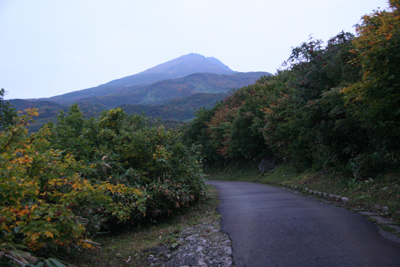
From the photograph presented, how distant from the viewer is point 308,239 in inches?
205

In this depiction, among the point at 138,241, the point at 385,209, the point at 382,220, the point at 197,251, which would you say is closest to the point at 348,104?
the point at 385,209

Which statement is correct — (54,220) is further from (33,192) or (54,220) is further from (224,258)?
(224,258)

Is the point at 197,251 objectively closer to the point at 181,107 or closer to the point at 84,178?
the point at 84,178

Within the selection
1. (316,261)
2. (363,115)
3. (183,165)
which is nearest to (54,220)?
(316,261)

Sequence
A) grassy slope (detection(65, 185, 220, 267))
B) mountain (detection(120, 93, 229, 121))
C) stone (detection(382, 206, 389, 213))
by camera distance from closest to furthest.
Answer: grassy slope (detection(65, 185, 220, 267))
stone (detection(382, 206, 389, 213))
mountain (detection(120, 93, 229, 121))

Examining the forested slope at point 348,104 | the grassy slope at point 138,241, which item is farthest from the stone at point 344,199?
the grassy slope at point 138,241

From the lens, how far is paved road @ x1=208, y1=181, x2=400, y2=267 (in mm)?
4281

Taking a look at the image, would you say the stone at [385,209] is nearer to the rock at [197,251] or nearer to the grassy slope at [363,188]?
the grassy slope at [363,188]

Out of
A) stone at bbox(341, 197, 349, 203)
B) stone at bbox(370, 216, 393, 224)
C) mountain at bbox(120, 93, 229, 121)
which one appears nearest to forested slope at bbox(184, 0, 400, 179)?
stone at bbox(341, 197, 349, 203)

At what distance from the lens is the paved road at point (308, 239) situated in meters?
4.28

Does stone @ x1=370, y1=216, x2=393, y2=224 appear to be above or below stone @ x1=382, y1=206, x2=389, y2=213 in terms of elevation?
above

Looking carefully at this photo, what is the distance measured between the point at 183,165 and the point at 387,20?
22.8 feet

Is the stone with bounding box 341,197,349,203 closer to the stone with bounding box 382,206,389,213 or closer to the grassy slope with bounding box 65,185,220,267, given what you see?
the stone with bounding box 382,206,389,213

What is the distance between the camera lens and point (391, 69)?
724 centimetres
